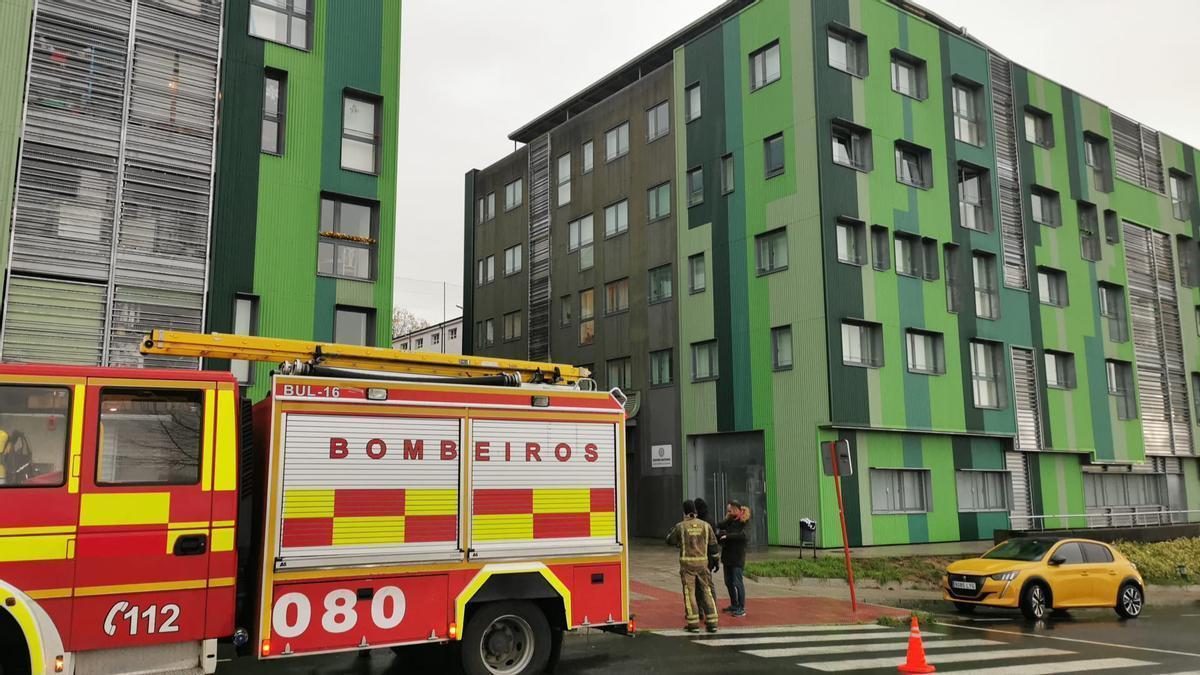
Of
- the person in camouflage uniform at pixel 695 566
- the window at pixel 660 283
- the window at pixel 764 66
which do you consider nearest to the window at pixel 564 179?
the window at pixel 660 283

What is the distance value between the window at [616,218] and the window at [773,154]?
740 centimetres

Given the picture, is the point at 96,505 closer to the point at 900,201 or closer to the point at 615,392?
the point at 615,392

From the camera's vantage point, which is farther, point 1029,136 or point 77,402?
point 1029,136

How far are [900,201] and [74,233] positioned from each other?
23.0m

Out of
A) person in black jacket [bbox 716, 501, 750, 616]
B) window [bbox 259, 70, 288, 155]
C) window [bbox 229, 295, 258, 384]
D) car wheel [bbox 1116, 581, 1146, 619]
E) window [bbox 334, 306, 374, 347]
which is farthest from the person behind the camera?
window [bbox 334, 306, 374, 347]

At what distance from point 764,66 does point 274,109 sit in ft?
50.8

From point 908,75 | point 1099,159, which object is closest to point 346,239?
point 908,75

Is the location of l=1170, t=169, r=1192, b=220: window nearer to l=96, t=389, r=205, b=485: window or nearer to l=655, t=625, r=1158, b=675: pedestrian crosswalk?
l=655, t=625, r=1158, b=675: pedestrian crosswalk

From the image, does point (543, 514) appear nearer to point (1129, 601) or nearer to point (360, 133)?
point (1129, 601)

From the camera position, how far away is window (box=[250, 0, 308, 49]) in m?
22.2

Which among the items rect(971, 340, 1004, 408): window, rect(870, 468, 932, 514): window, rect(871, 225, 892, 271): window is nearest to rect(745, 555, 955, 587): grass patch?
rect(870, 468, 932, 514): window

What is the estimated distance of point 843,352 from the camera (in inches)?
1047


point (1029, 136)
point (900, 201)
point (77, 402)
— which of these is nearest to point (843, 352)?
point (900, 201)

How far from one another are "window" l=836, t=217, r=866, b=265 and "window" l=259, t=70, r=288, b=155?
16.0 m
